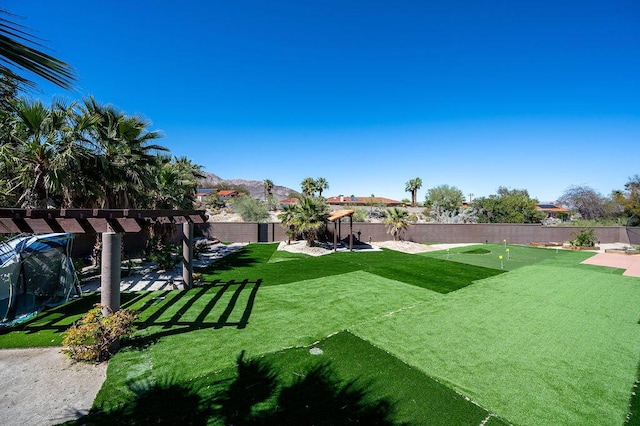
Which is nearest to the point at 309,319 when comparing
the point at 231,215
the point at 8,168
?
the point at 8,168

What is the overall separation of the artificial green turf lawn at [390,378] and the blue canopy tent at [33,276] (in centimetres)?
595

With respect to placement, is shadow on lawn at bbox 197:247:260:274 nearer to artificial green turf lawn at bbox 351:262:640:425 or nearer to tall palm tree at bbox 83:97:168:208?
tall palm tree at bbox 83:97:168:208

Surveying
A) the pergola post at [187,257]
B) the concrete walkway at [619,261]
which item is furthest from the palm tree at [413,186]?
the pergola post at [187,257]

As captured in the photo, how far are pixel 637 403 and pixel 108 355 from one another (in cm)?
835

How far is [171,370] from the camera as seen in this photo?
483 cm

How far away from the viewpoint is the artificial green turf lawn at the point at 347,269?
10773 mm

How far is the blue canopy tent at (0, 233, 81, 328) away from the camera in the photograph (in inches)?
253

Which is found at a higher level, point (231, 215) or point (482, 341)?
point (231, 215)

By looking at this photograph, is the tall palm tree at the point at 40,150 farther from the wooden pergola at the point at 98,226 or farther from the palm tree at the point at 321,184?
the palm tree at the point at 321,184

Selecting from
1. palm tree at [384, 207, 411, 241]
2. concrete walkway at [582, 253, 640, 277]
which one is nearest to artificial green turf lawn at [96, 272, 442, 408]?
palm tree at [384, 207, 411, 241]

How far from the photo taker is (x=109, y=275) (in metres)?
5.40

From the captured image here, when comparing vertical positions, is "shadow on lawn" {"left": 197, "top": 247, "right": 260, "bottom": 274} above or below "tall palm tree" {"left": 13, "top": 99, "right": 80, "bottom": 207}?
below

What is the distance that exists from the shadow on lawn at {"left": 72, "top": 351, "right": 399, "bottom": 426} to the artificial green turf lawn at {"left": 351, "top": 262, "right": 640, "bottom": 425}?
5.08 ft

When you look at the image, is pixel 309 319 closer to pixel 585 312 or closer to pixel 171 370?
pixel 171 370
